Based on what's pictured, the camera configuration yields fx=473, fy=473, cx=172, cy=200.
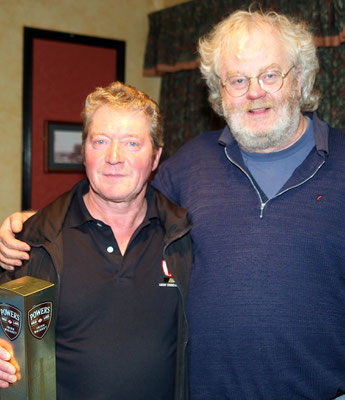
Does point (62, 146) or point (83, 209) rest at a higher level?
point (62, 146)

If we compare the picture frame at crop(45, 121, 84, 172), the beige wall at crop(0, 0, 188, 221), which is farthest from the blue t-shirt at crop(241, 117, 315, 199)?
the beige wall at crop(0, 0, 188, 221)

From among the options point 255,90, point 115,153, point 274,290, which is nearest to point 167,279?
point 274,290

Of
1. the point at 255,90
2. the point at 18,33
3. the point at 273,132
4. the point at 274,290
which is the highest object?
the point at 18,33

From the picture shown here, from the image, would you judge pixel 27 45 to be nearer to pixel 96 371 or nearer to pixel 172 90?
pixel 172 90

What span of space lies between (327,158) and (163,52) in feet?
9.11

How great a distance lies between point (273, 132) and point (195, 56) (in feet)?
7.53

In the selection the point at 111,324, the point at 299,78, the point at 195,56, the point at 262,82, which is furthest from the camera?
the point at 195,56

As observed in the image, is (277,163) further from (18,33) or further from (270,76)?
(18,33)

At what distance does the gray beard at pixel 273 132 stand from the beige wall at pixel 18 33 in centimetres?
247

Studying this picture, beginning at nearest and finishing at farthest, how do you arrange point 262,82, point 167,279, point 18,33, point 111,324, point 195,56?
point 111,324 < point 167,279 < point 262,82 < point 18,33 < point 195,56

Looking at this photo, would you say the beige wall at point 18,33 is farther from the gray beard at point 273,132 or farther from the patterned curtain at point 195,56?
the gray beard at point 273,132

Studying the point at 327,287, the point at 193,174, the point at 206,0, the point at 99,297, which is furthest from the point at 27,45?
the point at 327,287

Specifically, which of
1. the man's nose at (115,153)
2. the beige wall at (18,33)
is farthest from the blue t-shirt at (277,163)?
the beige wall at (18,33)

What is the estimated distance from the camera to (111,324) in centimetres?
148
